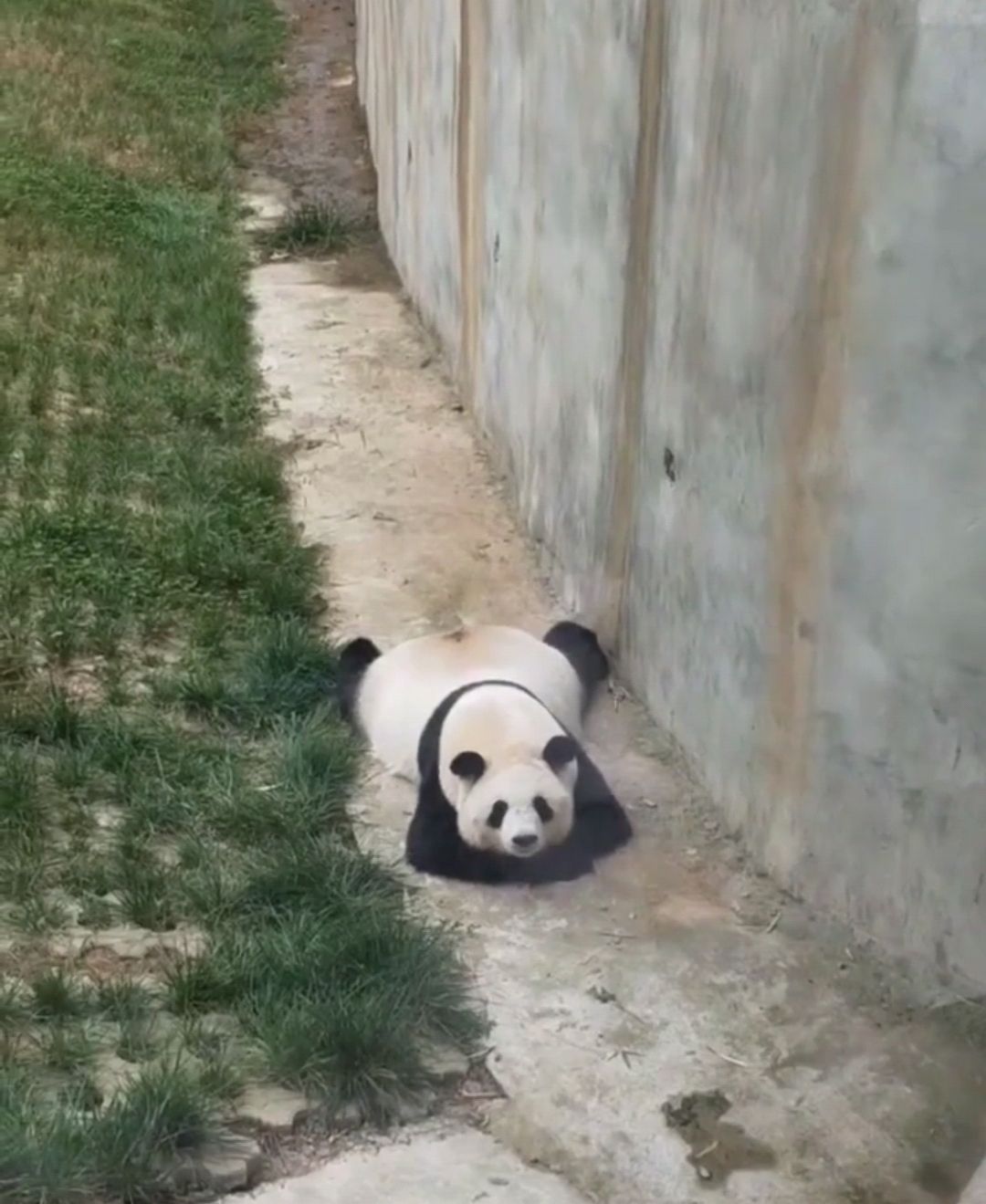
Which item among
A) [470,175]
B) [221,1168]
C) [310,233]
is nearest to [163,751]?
[221,1168]

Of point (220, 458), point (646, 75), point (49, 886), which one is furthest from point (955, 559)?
point (220, 458)

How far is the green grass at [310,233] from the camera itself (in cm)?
923

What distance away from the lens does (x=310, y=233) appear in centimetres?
934

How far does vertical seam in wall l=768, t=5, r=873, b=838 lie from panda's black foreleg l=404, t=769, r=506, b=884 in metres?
0.67

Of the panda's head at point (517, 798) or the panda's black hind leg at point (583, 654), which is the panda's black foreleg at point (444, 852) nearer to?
the panda's head at point (517, 798)

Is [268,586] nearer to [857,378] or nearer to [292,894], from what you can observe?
[292,894]

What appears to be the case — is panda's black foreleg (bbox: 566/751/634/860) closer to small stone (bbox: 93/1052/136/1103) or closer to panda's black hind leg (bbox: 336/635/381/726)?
panda's black hind leg (bbox: 336/635/381/726)

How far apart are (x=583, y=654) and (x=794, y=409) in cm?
142

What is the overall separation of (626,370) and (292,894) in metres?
1.76

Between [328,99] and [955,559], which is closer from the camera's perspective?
[955,559]

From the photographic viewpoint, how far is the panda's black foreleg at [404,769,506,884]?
4102 millimetres

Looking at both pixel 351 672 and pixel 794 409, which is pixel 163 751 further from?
pixel 794 409

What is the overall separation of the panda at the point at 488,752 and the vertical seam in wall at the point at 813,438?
1.63 ft

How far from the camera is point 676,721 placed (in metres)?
4.57
